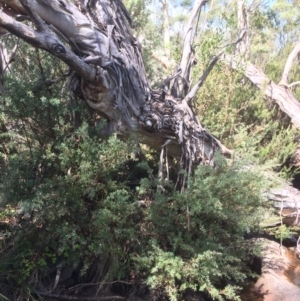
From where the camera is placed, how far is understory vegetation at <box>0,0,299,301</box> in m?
3.30

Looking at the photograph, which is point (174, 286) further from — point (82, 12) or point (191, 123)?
point (82, 12)

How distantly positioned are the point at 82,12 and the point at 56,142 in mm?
1299

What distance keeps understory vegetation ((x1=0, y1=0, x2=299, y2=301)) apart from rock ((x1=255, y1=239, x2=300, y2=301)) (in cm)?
63

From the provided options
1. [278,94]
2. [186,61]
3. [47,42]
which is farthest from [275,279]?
[278,94]

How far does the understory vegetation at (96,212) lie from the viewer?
3299 millimetres

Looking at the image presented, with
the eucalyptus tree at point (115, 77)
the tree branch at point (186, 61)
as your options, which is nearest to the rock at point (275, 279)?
the eucalyptus tree at point (115, 77)

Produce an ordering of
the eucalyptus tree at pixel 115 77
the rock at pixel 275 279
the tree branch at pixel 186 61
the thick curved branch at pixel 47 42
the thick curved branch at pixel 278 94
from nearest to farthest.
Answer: the thick curved branch at pixel 47 42, the eucalyptus tree at pixel 115 77, the rock at pixel 275 279, the tree branch at pixel 186 61, the thick curved branch at pixel 278 94

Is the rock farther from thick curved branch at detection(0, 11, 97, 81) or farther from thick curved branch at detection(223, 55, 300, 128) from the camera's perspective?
thick curved branch at detection(223, 55, 300, 128)

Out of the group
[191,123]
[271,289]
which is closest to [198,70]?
[191,123]

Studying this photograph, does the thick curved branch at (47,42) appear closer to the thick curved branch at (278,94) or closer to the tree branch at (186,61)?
the tree branch at (186,61)

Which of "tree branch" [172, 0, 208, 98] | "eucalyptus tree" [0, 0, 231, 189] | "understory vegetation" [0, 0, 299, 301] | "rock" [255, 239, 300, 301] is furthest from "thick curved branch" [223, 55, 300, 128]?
"understory vegetation" [0, 0, 299, 301]

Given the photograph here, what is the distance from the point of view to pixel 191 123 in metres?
4.15

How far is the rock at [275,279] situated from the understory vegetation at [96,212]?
0.63 metres

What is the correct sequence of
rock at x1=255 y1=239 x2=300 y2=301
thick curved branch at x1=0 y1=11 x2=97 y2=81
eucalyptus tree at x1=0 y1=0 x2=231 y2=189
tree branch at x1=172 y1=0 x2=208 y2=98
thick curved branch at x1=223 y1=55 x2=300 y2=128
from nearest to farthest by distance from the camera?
thick curved branch at x1=0 y1=11 x2=97 y2=81 < eucalyptus tree at x1=0 y1=0 x2=231 y2=189 < rock at x1=255 y1=239 x2=300 y2=301 < tree branch at x1=172 y1=0 x2=208 y2=98 < thick curved branch at x1=223 y1=55 x2=300 y2=128
